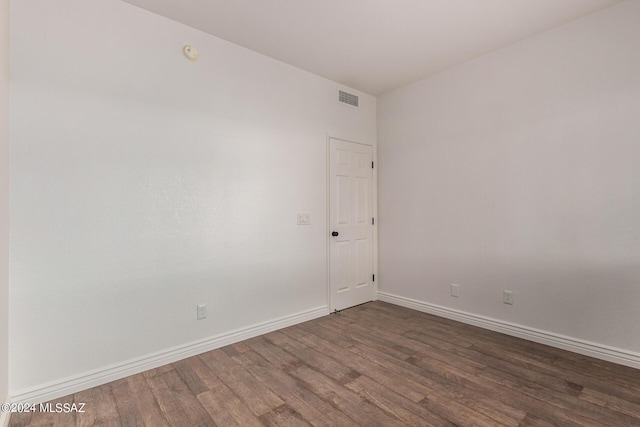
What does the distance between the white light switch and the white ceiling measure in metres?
1.62

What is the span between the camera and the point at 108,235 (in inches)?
88.7

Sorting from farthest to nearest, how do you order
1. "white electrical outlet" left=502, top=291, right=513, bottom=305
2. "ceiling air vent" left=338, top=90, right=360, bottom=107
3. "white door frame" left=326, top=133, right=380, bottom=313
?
"ceiling air vent" left=338, top=90, right=360, bottom=107 → "white door frame" left=326, top=133, right=380, bottom=313 → "white electrical outlet" left=502, top=291, right=513, bottom=305

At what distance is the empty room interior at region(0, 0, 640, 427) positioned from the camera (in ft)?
6.47

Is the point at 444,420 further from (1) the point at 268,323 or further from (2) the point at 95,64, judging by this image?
(2) the point at 95,64

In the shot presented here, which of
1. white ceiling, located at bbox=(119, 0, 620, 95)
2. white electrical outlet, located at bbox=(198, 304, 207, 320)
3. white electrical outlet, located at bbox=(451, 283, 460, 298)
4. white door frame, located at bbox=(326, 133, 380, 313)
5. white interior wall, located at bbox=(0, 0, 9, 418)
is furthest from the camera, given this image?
white door frame, located at bbox=(326, 133, 380, 313)

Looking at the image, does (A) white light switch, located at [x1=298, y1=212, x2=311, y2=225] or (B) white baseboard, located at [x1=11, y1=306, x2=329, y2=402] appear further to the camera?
(A) white light switch, located at [x1=298, y1=212, x2=311, y2=225]

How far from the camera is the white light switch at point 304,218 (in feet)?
11.2

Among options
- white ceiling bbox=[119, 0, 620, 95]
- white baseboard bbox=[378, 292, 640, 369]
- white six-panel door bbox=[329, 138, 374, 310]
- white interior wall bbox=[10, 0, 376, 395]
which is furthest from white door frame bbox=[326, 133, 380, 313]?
white ceiling bbox=[119, 0, 620, 95]

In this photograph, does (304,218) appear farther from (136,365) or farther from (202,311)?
(136,365)

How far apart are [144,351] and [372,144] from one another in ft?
11.2

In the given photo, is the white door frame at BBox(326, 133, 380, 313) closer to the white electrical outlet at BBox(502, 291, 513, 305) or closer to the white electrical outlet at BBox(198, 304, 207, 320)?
the white electrical outlet at BBox(198, 304, 207, 320)

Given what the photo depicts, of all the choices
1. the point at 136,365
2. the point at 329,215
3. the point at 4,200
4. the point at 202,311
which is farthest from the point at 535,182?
the point at 4,200

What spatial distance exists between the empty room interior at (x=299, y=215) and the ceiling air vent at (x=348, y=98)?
3.4 inches

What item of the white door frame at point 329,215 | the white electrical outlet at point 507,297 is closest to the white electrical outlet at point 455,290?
the white electrical outlet at point 507,297
